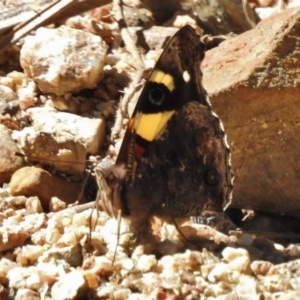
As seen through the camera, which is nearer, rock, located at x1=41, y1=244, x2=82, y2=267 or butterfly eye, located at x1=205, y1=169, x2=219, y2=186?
rock, located at x1=41, y1=244, x2=82, y2=267

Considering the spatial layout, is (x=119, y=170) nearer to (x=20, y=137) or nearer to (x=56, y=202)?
(x=56, y=202)

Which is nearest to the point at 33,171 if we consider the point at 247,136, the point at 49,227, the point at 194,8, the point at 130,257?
the point at 49,227

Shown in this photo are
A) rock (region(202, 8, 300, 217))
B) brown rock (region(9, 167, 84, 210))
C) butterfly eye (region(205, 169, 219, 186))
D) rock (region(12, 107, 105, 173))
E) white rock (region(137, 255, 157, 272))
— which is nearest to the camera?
white rock (region(137, 255, 157, 272))

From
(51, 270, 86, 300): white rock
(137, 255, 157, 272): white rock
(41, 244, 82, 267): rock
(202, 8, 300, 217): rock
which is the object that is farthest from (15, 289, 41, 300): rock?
(202, 8, 300, 217): rock

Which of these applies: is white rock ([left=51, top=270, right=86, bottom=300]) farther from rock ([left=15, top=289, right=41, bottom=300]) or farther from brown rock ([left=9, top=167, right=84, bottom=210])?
brown rock ([left=9, top=167, right=84, bottom=210])

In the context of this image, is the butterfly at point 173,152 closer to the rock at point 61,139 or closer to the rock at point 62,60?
the rock at point 61,139

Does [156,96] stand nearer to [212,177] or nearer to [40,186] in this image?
[212,177]
